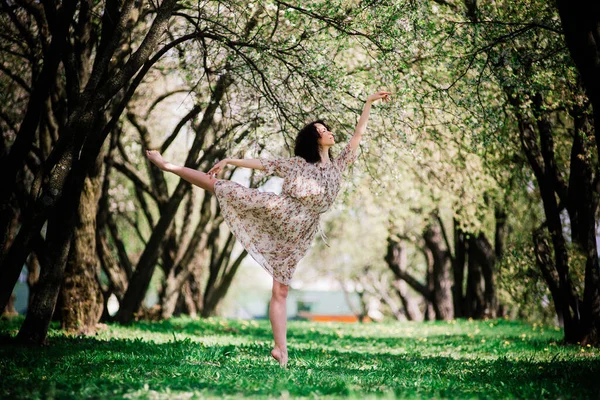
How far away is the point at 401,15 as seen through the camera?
28.7ft

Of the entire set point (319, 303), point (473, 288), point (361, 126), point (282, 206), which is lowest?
point (319, 303)

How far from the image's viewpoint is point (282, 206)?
22.1 feet

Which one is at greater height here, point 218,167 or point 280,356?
point 218,167

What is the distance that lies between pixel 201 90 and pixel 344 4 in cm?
371

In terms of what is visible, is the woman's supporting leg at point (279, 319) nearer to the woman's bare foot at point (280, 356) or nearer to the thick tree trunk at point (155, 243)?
the woman's bare foot at point (280, 356)

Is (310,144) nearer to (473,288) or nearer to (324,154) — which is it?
(324,154)

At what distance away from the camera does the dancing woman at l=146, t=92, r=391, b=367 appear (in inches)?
Result: 265

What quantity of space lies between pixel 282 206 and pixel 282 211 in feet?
0.18

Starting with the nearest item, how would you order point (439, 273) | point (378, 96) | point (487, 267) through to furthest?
point (378, 96) → point (487, 267) → point (439, 273)

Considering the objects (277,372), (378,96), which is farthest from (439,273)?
(277,372)

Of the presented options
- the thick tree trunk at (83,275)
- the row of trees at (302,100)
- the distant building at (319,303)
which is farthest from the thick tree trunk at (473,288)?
the distant building at (319,303)

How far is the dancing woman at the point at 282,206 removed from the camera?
6719 millimetres

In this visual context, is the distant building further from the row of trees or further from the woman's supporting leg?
the woman's supporting leg

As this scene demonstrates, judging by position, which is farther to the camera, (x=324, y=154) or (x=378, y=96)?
(x=378, y=96)
